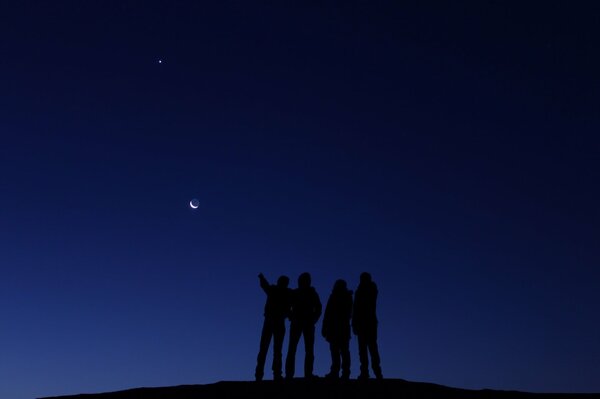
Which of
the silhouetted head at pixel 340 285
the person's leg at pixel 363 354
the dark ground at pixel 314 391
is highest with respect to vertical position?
the silhouetted head at pixel 340 285

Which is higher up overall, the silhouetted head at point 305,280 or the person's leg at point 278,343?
the silhouetted head at point 305,280

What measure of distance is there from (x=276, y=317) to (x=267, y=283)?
2.58 feet

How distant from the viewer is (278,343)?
15656 mm

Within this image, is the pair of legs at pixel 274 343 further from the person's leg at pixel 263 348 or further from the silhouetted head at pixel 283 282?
the silhouetted head at pixel 283 282

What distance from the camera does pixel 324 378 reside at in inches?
588

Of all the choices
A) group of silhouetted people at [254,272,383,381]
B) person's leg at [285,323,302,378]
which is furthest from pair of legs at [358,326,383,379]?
person's leg at [285,323,302,378]

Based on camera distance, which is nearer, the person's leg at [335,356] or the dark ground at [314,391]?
the dark ground at [314,391]

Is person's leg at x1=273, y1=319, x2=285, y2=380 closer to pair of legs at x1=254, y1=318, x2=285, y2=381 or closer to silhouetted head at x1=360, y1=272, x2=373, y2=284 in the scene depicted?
pair of legs at x1=254, y1=318, x2=285, y2=381

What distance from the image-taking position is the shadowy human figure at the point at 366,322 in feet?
50.4

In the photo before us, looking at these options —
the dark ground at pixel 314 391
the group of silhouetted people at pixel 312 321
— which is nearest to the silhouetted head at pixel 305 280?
the group of silhouetted people at pixel 312 321

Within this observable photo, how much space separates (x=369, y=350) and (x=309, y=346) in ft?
4.37

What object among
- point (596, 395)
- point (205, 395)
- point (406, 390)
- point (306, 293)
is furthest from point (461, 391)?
point (205, 395)

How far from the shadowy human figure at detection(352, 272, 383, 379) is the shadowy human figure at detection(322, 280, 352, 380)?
7.9 inches

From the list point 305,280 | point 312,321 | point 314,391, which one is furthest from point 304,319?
point 314,391
